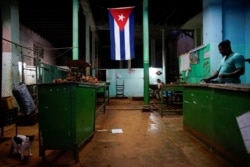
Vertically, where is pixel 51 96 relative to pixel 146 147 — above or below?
above

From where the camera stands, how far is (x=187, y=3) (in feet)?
37.6

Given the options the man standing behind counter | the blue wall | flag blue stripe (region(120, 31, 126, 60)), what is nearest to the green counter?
the man standing behind counter

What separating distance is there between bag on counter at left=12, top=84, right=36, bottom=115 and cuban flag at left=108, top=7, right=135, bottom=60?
3311mm

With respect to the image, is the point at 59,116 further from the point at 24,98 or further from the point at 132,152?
the point at 24,98

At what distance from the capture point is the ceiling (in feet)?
34.6

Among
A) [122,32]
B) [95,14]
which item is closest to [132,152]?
[122,32]

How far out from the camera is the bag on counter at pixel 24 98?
250 inches

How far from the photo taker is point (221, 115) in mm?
3764

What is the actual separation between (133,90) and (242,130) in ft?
47.4

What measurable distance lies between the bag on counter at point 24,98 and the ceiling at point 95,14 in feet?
15.0

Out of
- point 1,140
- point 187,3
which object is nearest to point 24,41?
point 187,3

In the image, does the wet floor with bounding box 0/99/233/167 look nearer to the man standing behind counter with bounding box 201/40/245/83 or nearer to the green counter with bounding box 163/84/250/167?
the green counter with bounding box 163/84/250/167

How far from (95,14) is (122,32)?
526 cm

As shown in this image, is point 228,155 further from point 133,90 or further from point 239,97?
point 133,90
